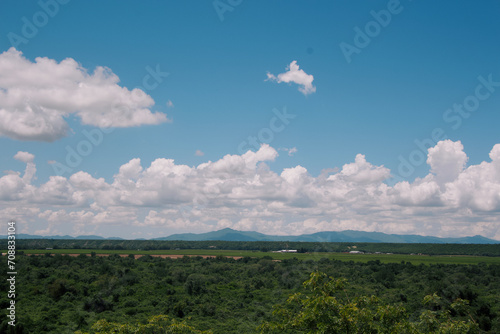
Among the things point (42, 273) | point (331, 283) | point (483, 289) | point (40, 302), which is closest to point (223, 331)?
point (40, 302)

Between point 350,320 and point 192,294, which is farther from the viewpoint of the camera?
point 192,294

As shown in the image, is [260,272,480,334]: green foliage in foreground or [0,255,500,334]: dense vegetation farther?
[0,255,500,334]: dense vegetation

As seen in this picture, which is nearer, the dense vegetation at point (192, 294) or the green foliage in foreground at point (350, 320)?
the green foliage in foreground at point (350, 320)

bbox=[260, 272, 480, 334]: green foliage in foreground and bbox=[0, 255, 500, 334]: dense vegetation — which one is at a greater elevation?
bbox=[260, 272, 480, 334]: green foliage in foreground

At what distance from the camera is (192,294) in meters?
62.6

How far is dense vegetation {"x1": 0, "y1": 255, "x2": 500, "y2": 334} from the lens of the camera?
150 ft

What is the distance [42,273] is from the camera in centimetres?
6506

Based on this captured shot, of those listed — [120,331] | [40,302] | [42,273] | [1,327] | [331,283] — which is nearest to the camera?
[120,331]

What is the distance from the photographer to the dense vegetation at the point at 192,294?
45.8 m

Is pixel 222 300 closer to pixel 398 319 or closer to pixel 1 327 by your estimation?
pixel 1 327

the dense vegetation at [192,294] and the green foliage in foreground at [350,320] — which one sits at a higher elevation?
the green foliage in foreground at [350,320]

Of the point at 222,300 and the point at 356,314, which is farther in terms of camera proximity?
the point at 222,300

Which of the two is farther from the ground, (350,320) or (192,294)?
(350,320)

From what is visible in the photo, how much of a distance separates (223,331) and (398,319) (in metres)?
32.8
